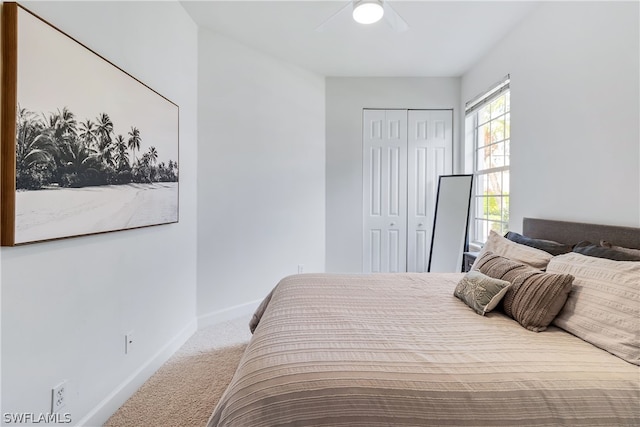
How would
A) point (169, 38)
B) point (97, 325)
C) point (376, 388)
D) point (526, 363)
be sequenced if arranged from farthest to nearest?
point (169, 38)
point (97, 325)
point (526, 363)
point (376, 388)

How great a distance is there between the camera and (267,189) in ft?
11.0

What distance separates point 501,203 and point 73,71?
3.49 metres

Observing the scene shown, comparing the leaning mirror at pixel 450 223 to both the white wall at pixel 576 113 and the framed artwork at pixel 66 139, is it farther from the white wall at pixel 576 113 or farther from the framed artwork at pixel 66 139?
the framed artwork at pixel 66 139

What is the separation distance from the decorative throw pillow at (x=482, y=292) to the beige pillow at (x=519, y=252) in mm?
331

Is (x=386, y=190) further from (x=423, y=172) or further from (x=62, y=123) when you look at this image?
(x=62, y=123)

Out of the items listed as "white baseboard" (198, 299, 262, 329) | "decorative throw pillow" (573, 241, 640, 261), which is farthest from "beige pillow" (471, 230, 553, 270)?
"white baseboard" (198, 299, 262, 329)

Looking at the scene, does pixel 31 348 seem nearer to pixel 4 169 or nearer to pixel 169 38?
pixel 4 169

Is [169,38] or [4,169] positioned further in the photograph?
[169,38]

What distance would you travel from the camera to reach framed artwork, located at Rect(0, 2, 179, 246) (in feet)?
3.72

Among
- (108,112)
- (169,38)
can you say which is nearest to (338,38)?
(169,38)

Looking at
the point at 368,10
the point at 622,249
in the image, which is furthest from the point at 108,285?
the point at 622,249

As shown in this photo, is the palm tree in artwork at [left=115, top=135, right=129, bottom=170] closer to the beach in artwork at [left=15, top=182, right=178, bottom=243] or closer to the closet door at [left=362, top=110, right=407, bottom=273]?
the beach in artwork at [left=15, top=182, right=178, bottom=243]

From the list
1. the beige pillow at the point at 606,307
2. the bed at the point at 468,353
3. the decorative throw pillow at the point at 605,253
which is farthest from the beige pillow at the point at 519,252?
the beige pillow at the point at 606,307

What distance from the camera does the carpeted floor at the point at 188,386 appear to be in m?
1.68
